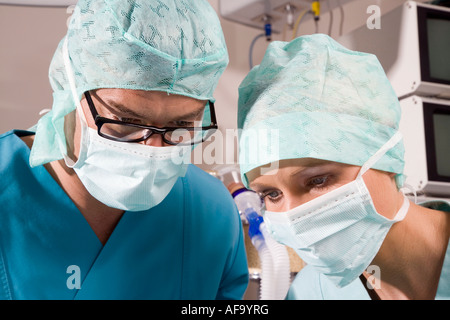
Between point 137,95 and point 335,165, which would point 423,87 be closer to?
point 335,165

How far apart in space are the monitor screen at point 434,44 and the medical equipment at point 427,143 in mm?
92

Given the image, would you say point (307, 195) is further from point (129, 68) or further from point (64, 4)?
point (64, 4)

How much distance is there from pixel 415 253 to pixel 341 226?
238mm

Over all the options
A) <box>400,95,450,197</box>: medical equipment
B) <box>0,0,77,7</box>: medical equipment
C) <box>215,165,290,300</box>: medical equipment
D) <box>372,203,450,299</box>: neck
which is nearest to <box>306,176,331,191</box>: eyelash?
<box>372,203,450,299</box>: neck

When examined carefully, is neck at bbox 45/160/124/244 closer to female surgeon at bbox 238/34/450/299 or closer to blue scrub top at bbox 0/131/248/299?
blue scrub top at bbox 0/131/248/299

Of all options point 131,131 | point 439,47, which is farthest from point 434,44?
point 131,131

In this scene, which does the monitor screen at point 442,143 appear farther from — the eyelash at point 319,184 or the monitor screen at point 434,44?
the eyelash at point 319,184

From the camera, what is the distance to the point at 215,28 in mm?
1079

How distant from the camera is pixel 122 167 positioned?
105cm

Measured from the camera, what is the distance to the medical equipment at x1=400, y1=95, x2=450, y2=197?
1593 millimetres

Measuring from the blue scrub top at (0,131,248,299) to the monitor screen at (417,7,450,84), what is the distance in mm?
854

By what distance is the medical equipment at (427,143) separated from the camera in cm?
159
